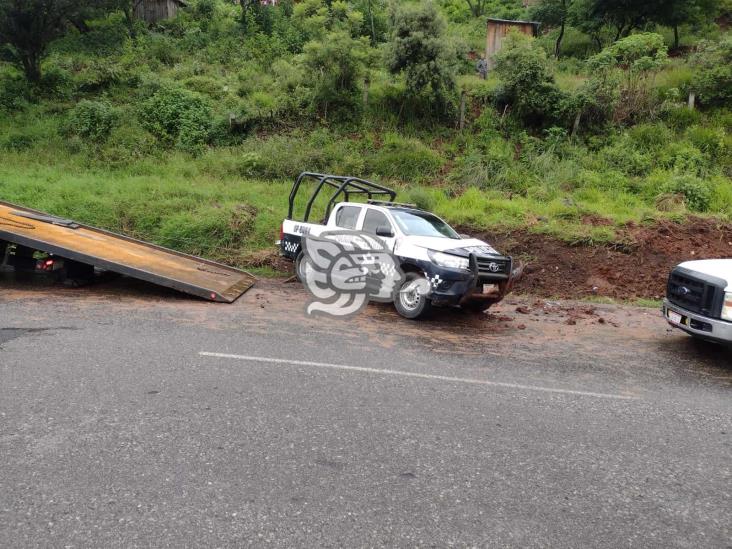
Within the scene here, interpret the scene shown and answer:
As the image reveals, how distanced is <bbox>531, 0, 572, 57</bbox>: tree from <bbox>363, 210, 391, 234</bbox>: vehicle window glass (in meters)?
24.7

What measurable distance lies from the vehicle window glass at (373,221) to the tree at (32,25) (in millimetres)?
19839

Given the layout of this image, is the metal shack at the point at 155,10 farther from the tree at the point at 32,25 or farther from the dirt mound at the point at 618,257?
the dirt mound at the point at 618,257

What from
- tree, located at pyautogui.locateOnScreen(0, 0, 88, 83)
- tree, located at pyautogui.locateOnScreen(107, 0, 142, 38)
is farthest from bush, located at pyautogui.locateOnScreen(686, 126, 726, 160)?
tree, located at pyautogui.locateOnScreen(107, 0, 142, 38)

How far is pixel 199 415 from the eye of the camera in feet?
15.1

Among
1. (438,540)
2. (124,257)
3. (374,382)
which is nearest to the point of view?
(438,540)

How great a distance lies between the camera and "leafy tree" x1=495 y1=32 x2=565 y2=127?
1975 cm

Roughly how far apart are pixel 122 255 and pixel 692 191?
563 inches

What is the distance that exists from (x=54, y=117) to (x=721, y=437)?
2358 centimetres

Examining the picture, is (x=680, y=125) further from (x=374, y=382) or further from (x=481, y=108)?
(x=374, y=382)

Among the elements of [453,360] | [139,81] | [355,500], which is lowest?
→ [453,360]

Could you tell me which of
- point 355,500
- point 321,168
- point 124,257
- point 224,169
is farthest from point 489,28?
point 355,500

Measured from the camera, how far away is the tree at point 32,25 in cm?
2152

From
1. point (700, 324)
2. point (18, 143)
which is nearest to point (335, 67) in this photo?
point (18, 143)

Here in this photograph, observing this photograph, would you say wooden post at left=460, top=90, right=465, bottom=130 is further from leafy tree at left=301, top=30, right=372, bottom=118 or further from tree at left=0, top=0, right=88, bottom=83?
tree at left=0, top=0, right=88, bottom=83
